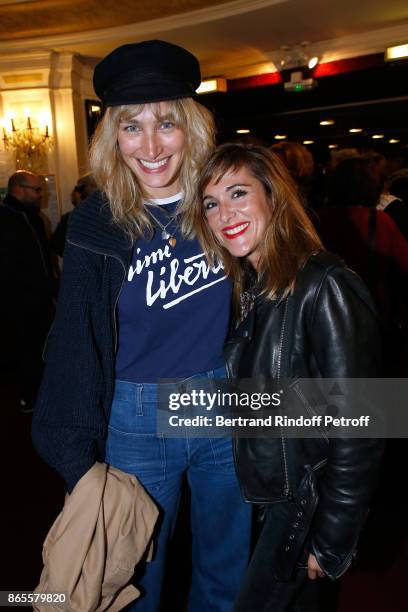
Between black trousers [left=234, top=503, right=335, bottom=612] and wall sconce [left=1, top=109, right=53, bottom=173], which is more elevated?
wall sconce [left=1, top=109, right=53, bottom=173]

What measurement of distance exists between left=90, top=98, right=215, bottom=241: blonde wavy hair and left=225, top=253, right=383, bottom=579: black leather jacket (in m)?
0.37

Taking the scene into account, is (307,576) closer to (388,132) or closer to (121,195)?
(121,195)

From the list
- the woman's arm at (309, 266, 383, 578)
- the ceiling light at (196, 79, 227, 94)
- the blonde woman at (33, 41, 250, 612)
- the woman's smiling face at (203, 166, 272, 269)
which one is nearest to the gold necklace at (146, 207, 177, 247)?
the blonde woman at (33, 41, 250, 612)

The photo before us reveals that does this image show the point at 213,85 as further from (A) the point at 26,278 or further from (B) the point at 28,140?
(A) the point at 26,278

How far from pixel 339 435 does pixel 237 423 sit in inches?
10.7

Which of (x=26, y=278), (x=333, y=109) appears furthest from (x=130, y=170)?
(x=333, y=109)

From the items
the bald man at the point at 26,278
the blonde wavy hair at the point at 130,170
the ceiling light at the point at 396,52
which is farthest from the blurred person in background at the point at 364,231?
the ceiling light at the point at 396,52

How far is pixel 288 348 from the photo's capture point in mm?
1113

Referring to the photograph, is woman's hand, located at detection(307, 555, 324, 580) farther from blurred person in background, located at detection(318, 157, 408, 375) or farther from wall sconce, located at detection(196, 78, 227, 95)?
wall sconce, located at detection(196, 78, 227, 95)

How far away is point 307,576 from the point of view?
48.3 inches

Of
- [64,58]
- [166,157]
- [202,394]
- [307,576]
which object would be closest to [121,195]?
[166,157]

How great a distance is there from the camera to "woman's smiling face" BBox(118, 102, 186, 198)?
49.0 inches

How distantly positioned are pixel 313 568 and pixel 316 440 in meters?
0.31

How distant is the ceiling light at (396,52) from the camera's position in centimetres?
542
